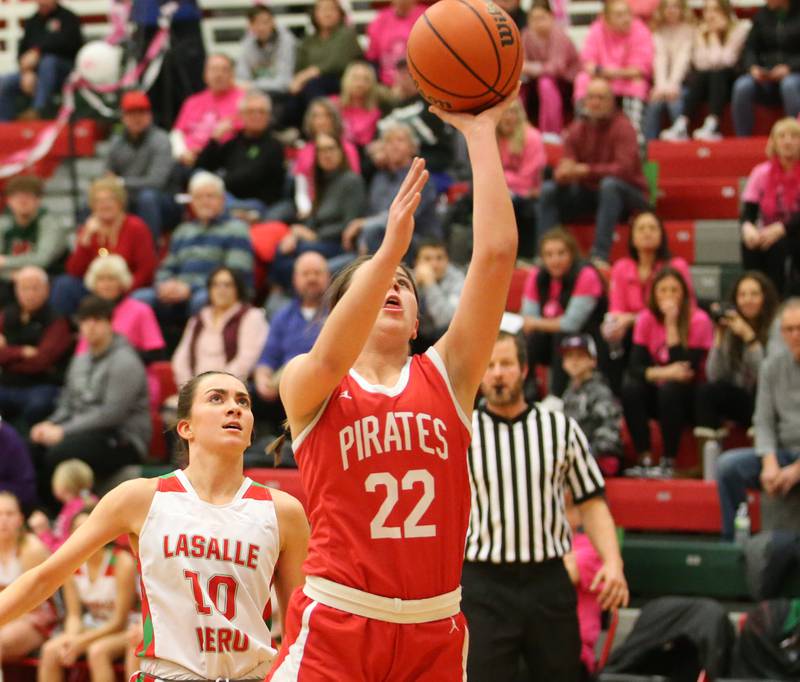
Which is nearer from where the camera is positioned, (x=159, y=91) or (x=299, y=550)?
(x=299, y=550)

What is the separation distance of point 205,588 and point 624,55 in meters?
7.97

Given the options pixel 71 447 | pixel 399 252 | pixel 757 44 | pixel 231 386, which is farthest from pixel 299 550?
pixel 757 44

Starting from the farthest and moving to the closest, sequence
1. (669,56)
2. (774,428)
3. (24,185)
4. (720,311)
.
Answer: (669,56)
(24,185)
(720,311)
(774,428)

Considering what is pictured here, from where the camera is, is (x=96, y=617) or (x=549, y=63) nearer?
(x=96, y=617)

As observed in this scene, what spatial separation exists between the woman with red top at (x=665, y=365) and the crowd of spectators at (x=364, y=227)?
0.05 ft

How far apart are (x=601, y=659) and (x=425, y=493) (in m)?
3.96

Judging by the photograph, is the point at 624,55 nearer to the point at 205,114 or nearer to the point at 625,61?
the point at 625,61

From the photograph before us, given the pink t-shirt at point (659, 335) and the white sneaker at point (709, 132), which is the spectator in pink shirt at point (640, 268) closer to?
the pink t-shirt at point (659, 335)

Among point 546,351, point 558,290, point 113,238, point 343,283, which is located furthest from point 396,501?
point 113,238

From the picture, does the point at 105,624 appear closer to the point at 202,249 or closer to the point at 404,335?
the point at 202,249

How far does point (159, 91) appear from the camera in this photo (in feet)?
42.4

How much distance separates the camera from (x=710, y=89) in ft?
36.1

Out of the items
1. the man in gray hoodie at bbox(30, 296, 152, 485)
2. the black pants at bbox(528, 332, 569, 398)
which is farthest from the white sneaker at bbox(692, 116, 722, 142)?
the man in gray hoodie at bbox(30, 296, 152, 485)

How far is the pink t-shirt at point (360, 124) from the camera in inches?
441
